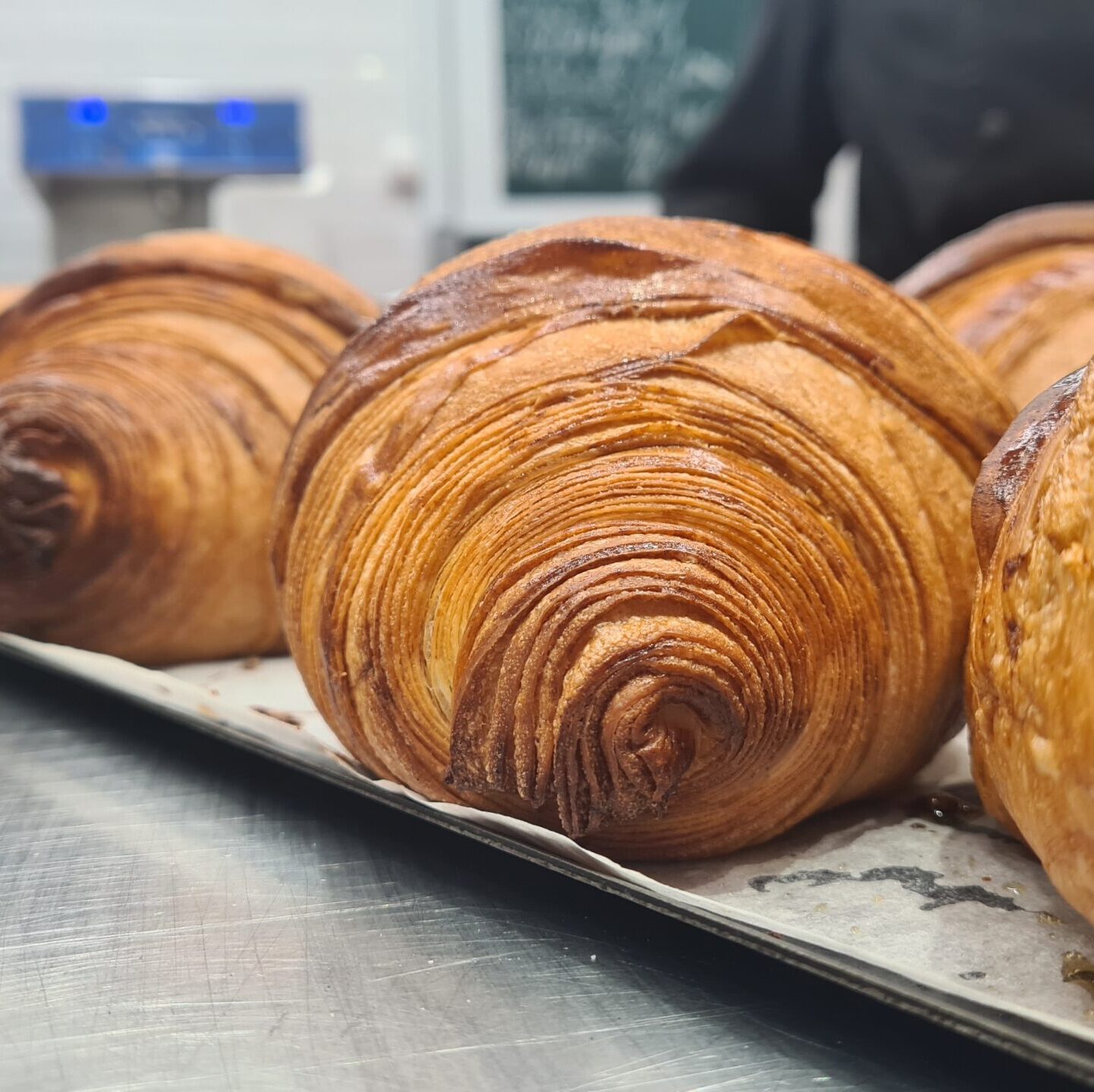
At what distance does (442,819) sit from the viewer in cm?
72

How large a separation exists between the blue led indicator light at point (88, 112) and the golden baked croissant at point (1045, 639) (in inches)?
87.9

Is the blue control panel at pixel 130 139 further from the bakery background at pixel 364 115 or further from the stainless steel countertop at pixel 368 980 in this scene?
the stainless steel countertop at pixel 368 980

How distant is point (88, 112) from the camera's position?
2.43 m

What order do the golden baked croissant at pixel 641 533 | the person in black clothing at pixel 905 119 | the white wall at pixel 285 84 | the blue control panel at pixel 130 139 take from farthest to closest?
1. the white wall at pixel 285 84
2. the blue control panel at pixel 130 139
3. the person in black clothing at pixel 905 119
4. the golden baked croissant at pixel 641 533

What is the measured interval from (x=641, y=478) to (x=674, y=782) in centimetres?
17

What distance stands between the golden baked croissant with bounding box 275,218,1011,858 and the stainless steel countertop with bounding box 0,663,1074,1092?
63 millimetres

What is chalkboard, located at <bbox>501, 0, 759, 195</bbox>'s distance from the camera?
331cm

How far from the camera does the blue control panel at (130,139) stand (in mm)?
2396

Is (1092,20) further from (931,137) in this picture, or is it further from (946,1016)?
(946,1016)

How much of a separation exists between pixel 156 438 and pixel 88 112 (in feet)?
5.17

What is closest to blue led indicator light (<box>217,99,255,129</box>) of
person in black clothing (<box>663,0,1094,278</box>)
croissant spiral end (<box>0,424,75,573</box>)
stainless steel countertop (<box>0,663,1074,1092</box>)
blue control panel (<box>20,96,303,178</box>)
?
blue control panel (<box>20,96,303,178</box>)

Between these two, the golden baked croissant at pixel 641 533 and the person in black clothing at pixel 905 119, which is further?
the person in black clothing at pixel 905 119

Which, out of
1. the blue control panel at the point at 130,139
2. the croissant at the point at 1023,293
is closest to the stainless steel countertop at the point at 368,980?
the croissant at the point at 1023,293

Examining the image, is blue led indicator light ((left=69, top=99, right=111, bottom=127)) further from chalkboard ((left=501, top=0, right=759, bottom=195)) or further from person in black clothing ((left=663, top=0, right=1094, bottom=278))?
chalkboard ((left=501, top=0, right=759, bottom=195))
